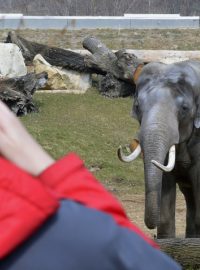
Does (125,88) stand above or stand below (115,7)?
above

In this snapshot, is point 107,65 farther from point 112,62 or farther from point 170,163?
point 170,163

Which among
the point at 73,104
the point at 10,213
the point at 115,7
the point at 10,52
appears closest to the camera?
the point at 10,213

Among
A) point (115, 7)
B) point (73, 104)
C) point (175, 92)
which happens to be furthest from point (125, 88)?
point (115, 7)

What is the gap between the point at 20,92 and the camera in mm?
14047

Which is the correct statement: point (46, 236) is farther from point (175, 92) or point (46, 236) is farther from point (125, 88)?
point (125, 88)

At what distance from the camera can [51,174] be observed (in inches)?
45.2

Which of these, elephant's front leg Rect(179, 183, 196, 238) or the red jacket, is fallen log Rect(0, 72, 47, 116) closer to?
elephant's front leg Rect(179, 183, 196, 238)

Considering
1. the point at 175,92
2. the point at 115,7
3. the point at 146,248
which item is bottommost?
the point at 115,7

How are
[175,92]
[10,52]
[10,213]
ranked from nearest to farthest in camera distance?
[10,213]
[175,92]
[10,52]

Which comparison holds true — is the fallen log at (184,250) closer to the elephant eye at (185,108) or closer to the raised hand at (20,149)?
the elephant eye at (185,108)

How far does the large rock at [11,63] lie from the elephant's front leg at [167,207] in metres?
9.98

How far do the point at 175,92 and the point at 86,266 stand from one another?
5648 mm

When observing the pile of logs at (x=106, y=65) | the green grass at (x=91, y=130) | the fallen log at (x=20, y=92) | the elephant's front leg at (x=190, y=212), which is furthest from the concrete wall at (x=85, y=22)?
the elephant's front leg at (x=190, y=212)

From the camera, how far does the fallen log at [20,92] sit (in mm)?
13734
